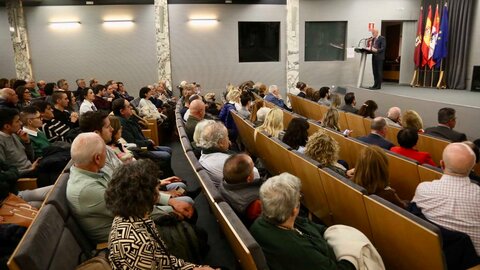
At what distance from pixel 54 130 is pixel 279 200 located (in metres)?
3.51

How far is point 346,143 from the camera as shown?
3926mm

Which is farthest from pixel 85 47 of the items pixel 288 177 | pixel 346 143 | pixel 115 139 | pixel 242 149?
pixel 288 177

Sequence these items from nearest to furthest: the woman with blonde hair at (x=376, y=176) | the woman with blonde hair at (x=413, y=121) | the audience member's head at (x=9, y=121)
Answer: the woman with blonde hair at (x=376, y=176), the audience member's head at (x=9, y=121), the woman with blonde hair at (x=413, y=121)

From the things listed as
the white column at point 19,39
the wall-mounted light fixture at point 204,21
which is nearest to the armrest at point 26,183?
the wall-mounted light fixture at point 204,21

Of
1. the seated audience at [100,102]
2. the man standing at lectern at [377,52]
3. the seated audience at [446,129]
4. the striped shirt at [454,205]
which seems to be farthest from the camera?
the man standing at lectern at [377,52]

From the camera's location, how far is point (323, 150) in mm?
3035

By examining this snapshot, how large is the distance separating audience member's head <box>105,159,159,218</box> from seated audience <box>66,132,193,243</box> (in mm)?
344

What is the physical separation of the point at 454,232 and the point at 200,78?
30.5 feet

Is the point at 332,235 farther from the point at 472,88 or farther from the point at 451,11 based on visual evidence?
the point at 451,11

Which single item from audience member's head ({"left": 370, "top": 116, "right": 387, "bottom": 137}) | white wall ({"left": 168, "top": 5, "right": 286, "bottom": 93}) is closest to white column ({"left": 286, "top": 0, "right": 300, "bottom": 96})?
white wall ({"left": 168, "top": 5, "right": 286, "bottom": 93})

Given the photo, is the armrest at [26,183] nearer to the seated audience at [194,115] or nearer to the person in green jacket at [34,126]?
the person in green jacket at [34,126]

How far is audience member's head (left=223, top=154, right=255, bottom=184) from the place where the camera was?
2352 millimetres

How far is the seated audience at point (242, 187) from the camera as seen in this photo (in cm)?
228

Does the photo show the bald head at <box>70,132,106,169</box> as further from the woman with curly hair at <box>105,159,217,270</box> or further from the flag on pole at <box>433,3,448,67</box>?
the flag on pole at <box>433,3,448,67</box>
